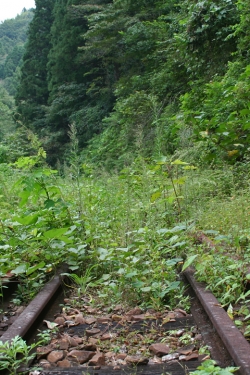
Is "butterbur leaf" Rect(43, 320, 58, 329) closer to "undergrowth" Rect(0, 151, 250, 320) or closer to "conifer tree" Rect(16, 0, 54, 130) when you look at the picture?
"undergrowth" Rect(0, 151, 250, 320)

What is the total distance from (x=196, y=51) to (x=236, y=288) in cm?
806

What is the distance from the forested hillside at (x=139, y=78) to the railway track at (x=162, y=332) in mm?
2076

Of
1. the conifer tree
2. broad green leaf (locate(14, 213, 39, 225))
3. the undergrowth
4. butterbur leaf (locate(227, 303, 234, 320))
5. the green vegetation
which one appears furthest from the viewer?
the conifer tree

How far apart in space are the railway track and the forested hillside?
2.08m

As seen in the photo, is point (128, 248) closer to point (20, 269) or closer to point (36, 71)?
point (20, 269)

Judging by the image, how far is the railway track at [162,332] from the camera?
1.77 meters

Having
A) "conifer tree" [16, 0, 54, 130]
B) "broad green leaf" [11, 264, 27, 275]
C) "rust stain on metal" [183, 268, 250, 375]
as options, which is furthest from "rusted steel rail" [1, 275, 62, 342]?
"conifer tree" [16, 0, 54, 130]

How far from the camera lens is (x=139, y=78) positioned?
18.2 metres

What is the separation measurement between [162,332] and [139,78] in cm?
1695

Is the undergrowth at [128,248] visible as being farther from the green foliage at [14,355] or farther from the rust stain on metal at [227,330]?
the green foliage at [14,355]

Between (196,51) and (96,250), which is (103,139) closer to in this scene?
(196,51)

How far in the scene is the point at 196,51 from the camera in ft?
30.9

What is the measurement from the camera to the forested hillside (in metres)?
6.71

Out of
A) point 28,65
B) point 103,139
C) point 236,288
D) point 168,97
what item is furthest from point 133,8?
point 236,288
